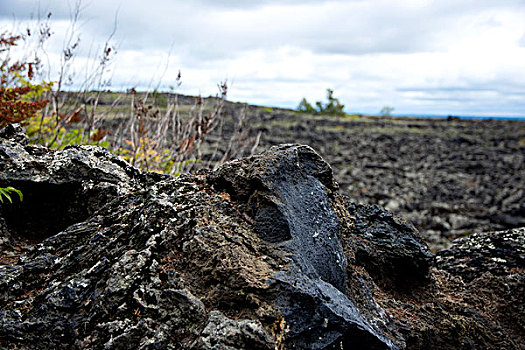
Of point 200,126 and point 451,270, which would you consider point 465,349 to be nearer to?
point 451,270

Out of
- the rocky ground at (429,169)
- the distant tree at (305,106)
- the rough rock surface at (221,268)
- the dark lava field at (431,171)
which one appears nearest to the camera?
the rough rock surface at (221,268)

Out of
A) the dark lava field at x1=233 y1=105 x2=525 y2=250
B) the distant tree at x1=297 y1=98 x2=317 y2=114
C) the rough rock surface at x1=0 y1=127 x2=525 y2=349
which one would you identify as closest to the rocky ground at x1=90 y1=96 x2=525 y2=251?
the dark lava field at x1=233 y1=105 x2=525 y2=250

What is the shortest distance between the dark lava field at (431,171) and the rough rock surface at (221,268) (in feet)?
30.7

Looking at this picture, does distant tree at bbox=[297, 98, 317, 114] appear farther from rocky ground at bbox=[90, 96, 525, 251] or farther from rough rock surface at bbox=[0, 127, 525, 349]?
rough rock surface at bbox=[0, 127, 525, 349]

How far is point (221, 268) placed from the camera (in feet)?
8.46

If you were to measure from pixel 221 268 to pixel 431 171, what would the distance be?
76.3 feet

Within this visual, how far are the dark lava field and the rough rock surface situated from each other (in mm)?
9369

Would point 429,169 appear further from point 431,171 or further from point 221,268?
point 221,268

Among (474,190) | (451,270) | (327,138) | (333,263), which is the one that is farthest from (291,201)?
(327,138)

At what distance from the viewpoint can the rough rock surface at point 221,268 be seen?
2.46m

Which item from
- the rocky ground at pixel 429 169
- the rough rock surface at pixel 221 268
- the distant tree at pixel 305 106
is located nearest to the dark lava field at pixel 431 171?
the rocky ground at pixel 429 169

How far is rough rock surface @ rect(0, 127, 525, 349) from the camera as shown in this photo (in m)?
2.46

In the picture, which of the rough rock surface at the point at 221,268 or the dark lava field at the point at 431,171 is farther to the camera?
the dark lava field at the point at 431,171

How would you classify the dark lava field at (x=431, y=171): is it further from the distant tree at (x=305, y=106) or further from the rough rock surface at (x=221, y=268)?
the distant tree at (x=305, y=106)
